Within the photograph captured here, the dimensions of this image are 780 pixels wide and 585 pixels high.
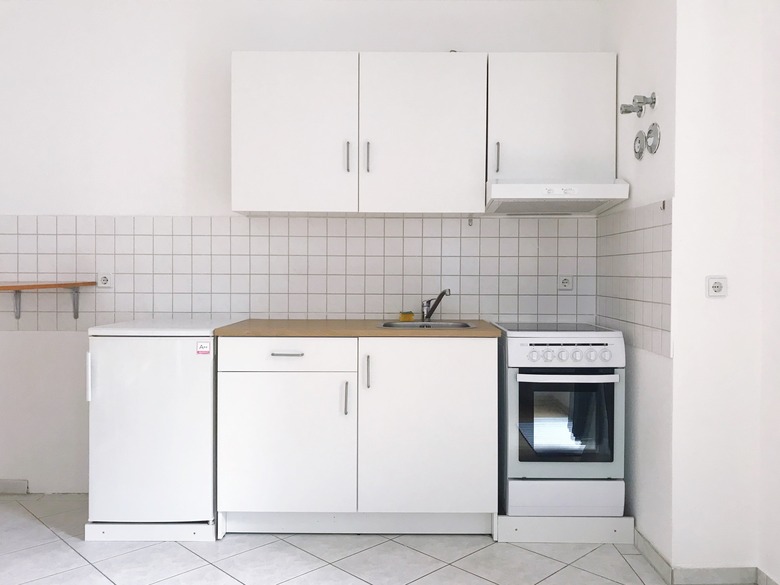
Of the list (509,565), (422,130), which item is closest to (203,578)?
(509,565)

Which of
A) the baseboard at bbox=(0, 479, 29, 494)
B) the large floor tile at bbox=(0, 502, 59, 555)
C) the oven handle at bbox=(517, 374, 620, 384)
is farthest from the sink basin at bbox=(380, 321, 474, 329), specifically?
the baseboard at bbox=(0, 479, 29, 494)

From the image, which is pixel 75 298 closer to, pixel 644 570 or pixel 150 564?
pixel 150 564

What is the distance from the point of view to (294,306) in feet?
10.3

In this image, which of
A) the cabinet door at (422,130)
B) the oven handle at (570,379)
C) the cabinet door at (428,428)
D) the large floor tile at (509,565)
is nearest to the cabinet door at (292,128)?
the cabinet door at (422,130)

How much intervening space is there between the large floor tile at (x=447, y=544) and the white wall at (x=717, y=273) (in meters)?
0.76

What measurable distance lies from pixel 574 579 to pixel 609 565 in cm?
21

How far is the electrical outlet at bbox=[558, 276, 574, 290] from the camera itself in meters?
3.10

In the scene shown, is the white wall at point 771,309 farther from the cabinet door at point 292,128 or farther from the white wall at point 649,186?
the cabinet door at point 292,128

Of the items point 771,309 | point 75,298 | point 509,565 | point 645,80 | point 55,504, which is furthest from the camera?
point 75,298

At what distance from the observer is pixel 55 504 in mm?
2955

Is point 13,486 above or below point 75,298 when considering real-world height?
below

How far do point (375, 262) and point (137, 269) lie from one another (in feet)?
4.05

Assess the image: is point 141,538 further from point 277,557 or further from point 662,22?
point 662,22

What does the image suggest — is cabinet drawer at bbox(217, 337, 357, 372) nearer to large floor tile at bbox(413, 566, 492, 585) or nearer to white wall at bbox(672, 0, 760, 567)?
large floor tile at bbox(413, 566, 492, 585)
